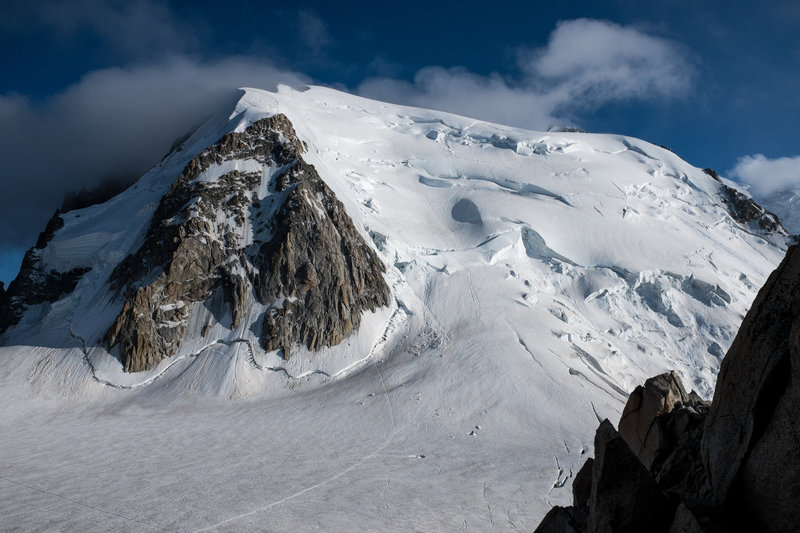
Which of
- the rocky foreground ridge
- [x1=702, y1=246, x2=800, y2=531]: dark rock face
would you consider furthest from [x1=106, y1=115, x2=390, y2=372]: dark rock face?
[x1=702, y1=246, x2=800, y2=531]: dark rock face

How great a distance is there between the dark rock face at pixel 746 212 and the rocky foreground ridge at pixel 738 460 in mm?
60554

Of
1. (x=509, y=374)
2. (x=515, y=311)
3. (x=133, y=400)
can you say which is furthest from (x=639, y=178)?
(x=133, y=400)

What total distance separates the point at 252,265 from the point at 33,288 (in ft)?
76.4

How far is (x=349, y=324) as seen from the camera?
36.8 m

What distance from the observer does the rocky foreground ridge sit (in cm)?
638

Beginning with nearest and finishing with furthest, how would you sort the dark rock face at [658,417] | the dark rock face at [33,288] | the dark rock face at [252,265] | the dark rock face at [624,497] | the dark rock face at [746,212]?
the dark rock face at [624,497] < the dark rock face at [658,417] < the dark rock face at [252,265] < the dark rock face at [33,288] < the dark rock face at [746,212]

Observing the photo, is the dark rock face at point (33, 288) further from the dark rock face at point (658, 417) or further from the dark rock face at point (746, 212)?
the dark rock face at point (746, 212)

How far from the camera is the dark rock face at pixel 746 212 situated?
5778 cm

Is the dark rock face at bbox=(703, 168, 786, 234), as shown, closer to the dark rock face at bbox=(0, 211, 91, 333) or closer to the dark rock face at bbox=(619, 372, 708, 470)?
the dark rock face at bbox=(619, 372, 708, 470)

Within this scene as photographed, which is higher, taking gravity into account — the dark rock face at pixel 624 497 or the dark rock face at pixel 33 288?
the dark rock face at pixel 624 497

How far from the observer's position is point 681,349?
131 feet

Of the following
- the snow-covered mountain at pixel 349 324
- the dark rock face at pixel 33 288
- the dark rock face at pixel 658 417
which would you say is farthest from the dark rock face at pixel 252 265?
the dark rock face at pixel 658 417

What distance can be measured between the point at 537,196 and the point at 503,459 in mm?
37041

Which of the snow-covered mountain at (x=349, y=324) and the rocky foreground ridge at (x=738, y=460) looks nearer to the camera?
the rocky foreground ridge at (x=738, y=460)
